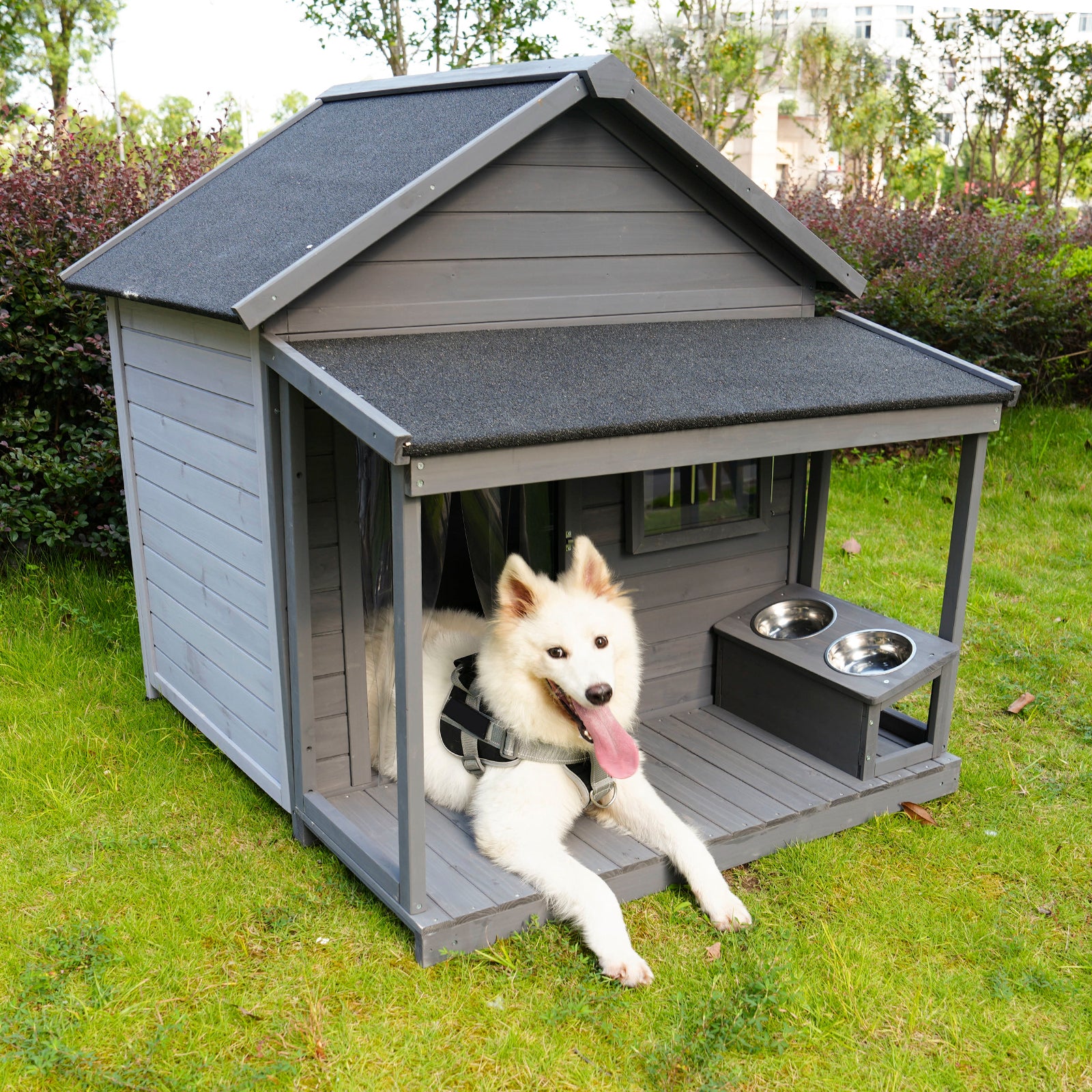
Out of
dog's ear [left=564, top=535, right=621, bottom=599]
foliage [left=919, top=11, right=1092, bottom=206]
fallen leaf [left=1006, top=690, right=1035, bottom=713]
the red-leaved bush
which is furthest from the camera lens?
foliage [left=919, top=11, right=1092, bottom=206]

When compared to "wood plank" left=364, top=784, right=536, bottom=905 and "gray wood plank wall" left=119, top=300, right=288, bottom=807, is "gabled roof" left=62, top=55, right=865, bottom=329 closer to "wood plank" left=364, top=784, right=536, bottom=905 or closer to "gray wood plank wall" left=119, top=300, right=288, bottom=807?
"gray wood plank wall" left=119, top=300, right=288, bottom=807

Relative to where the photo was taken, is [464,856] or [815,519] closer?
[464,856]

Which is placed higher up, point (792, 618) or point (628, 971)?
point (792, 618)

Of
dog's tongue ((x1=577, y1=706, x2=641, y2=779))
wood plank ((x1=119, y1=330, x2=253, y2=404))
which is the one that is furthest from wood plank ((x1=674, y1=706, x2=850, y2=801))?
wood plank ((x1=119, y1=330, x2=253, y2=404))

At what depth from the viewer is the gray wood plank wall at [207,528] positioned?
366cm

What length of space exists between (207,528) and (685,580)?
205cm

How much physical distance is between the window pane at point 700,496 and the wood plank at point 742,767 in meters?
0.89

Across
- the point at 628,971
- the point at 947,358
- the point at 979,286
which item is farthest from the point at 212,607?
the point at 979,286

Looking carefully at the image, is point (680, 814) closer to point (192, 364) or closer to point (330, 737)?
point (330, 737)

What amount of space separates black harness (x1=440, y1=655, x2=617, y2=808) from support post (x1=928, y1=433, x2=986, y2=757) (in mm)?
1512

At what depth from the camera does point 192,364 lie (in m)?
3.92

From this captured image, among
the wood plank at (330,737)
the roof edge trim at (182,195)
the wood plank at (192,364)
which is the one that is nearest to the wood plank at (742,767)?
the wood plank at (330,737)

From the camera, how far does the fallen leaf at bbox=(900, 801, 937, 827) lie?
4059 mm

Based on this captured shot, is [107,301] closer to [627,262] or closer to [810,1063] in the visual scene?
[627,262]
